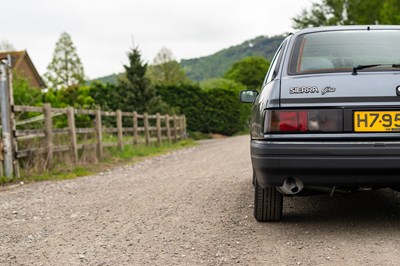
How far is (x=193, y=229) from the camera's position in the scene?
13.1 ft

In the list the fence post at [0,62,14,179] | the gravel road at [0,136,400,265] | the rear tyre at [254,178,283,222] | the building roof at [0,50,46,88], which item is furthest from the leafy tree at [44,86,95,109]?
the building roof at [0,50,46,88]

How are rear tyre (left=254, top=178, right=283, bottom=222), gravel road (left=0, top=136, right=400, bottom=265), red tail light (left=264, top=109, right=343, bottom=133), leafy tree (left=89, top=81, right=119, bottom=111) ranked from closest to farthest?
gravel road (left=0, top=136, right=400, bottom=265), red tail light (left=264, top=109, right=343, bottom=133), rear tyre (left=254, top=178, right=283, bottom=222), leafy tree (left=89, top=81, right=119, bottom=111)

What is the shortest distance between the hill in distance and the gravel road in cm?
9698

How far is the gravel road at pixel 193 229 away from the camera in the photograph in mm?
3189

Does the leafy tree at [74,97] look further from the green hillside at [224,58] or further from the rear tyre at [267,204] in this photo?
the green hillside at [224,58]

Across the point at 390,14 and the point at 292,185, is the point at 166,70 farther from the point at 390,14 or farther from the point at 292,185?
the point at 292,185

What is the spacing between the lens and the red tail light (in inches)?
130

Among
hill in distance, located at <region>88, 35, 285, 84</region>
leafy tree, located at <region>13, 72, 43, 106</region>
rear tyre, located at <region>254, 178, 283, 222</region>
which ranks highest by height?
hill in distance, located at <region>88, 35, 285, 84</region>

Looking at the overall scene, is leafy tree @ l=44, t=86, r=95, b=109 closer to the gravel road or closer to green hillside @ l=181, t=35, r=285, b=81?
the gravel road

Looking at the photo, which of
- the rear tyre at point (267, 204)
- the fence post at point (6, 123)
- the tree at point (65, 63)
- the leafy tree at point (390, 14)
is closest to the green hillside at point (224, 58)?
the tree at point (65, 63)

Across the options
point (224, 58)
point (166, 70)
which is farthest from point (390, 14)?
point (224, 58)

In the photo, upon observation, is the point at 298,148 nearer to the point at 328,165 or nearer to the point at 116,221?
the point at 328,165

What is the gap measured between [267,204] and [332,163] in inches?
34.3

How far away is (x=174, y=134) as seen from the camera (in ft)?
67.7
